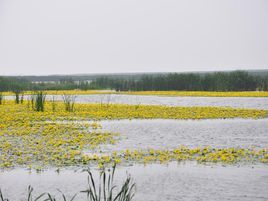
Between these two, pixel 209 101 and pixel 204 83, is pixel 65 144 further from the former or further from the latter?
pixel 204 83

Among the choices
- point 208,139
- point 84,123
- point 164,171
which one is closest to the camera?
point 164,171

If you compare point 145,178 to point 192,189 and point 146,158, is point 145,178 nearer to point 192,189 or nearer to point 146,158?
point 192,189

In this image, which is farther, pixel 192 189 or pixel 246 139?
pixel 246 139

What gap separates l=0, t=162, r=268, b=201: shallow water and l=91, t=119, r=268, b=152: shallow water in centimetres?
353

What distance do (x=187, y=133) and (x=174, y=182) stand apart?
876 centimetres

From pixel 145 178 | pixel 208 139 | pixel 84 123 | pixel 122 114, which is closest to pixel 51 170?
pixel 145 178

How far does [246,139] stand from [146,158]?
572 centimetres

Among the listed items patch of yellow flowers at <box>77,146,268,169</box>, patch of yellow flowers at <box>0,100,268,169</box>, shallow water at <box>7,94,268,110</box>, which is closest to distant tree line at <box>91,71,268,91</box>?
shallow water at <box>7,94,268,110</box>

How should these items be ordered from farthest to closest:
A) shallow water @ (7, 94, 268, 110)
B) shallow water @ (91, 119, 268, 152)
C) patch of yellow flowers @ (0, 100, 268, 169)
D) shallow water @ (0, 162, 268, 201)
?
shallow water @ (7, 94, 268, 110) < shallow water @ (91, 119, 268, 152) < patch of yellow flowers @ (0, 100, 268, 169) < shallow water @ (0, 162, 268, 201)

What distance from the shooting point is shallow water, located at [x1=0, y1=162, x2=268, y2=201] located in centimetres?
967

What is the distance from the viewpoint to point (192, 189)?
33.4 feet

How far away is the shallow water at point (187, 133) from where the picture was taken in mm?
16422

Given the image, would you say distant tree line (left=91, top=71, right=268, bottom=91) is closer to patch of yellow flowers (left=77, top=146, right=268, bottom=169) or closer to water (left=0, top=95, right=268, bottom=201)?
water (left=0, top=95, right=268, bottom=201)

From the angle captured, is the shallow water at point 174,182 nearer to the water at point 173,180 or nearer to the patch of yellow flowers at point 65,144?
the water at point 173,180
